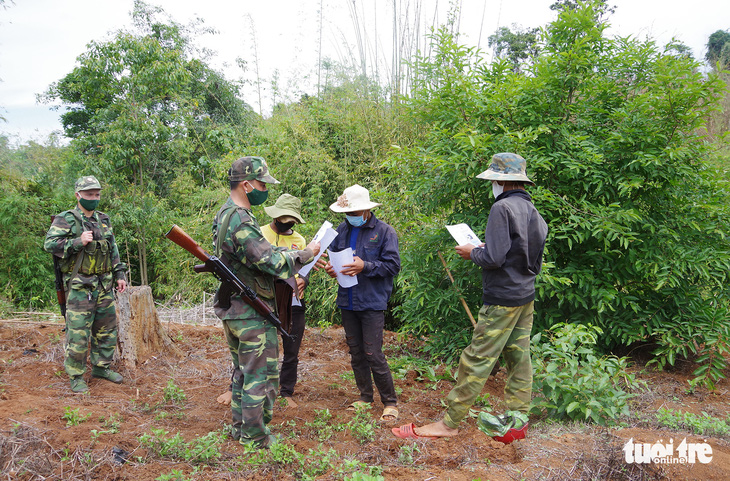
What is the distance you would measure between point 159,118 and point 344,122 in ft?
12.6

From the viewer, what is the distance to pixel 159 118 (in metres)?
8.99

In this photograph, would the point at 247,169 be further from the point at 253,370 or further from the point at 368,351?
the point at 368,351

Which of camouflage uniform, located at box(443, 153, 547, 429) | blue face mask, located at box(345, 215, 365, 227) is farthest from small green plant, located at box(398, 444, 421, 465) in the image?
blue face mask, located at box(345, 215, 365, 227)

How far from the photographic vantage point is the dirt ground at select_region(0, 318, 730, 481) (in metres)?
2.64

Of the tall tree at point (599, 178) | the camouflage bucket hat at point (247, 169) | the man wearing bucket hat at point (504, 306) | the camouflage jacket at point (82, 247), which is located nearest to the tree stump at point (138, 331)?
the camouflage jacket at point (82, 247)

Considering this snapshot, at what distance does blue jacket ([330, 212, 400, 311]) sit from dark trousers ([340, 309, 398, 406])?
0.30 feet

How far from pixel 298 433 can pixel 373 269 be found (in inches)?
52.2

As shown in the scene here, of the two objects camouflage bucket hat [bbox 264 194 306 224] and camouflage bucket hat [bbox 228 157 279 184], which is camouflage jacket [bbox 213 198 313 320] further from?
camouflage bucket hat [bbox 264 194 306 224]

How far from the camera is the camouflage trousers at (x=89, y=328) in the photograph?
4.45m

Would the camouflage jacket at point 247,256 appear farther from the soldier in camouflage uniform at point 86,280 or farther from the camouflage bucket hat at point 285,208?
the soldier in camouflage uniform at point 86,280

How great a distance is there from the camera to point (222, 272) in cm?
297

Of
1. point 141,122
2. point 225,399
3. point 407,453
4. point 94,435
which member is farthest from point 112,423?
point 141,122

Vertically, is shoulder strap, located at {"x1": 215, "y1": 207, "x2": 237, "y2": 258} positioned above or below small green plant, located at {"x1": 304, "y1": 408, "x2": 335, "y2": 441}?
above

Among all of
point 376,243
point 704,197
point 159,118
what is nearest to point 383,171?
point 376,243
